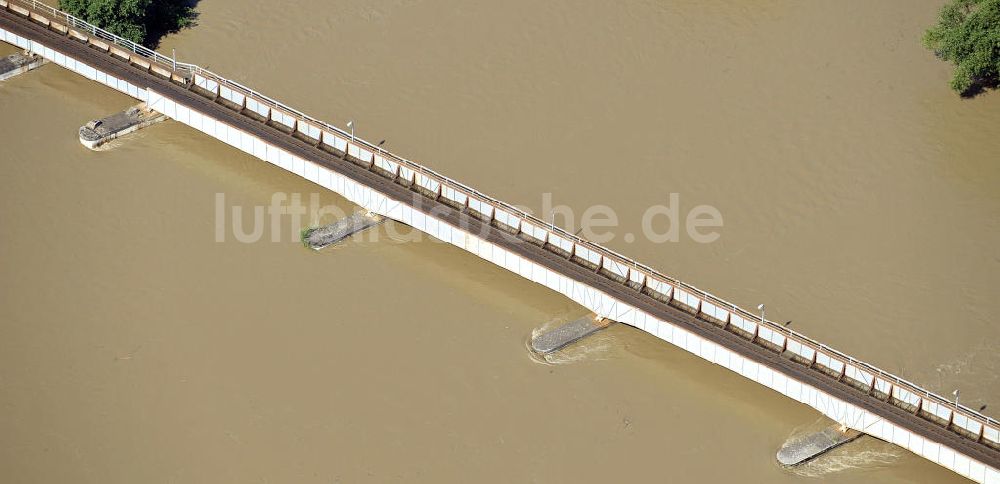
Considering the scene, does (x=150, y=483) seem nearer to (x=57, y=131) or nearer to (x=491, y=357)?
(x=491, y=357)

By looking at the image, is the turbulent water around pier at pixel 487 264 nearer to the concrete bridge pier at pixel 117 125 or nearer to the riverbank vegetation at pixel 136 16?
the concrete bridge pier at pixel 117 125

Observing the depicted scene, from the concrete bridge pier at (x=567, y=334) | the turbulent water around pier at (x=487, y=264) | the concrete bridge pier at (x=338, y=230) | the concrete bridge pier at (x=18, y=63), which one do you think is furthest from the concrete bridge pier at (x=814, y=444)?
the concrete bridge pier at (x=18, y=63)

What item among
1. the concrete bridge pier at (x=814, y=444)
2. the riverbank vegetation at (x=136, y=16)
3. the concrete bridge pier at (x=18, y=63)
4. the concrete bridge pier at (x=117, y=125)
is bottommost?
the concrete bridge pier at (x=814, y=444)

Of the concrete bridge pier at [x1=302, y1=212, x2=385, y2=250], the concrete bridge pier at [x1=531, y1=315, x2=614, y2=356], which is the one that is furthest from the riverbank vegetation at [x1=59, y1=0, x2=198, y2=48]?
the concrete bridge pier at [x1=531, y1=315, x2=614, y2=356]

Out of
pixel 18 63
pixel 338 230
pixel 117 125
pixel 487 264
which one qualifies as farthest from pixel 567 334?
pixel 18 63

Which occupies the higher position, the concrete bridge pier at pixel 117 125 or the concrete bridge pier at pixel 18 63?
the concrete bridge pier at pixel 18 63

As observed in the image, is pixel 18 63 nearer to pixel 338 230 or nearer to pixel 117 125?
pixel 117 125

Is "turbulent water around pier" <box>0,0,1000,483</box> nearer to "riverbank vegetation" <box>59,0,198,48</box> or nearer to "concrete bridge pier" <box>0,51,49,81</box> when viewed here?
"concrete bridge pier" <box>0,51,49,81</box>
